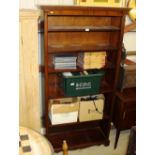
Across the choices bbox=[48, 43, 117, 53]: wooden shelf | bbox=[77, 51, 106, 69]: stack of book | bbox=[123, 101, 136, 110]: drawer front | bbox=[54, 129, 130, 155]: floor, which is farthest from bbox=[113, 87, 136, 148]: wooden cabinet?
bbox=[48, 43, 117, 53]: wooden shelf

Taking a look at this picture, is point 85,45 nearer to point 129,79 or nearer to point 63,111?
point 129,79

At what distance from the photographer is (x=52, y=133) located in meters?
2.54

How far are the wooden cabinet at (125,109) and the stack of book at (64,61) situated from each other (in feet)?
2.14

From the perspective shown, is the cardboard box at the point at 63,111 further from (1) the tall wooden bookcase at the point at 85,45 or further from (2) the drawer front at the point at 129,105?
(2) the drawer front at the point at 129,105

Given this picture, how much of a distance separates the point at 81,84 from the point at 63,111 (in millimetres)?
357

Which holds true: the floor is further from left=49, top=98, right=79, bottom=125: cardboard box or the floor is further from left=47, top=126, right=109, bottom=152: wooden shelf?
left=49, top=98, right=79, bottom=125: cardboard box

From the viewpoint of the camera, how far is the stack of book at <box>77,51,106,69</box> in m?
2.07

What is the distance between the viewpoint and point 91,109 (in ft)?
7.52

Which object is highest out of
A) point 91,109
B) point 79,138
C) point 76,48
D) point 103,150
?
point 76,48

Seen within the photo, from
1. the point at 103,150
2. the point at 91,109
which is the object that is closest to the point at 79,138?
the point at 103,150
